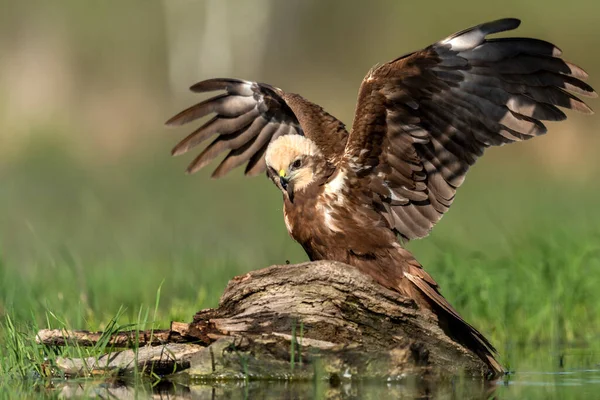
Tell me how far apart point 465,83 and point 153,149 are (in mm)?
13235

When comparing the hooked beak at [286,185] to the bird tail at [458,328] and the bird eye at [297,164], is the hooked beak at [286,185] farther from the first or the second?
the bird tail at [458,328]

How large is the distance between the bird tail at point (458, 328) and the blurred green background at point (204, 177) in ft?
1.76

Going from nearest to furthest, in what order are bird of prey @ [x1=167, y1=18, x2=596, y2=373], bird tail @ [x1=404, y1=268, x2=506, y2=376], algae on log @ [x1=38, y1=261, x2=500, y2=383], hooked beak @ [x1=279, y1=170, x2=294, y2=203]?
algae on log @ [x1=38, y1=261, x2=500, y2=383] → bird tail @ [x1=404, y1=268, x2=506, y2=376] → bird of prey @ [x1=167, y1=18, x2=596, y2=373] → hooked beak @ [x1=279, y1=170, x2=294, y2=203]

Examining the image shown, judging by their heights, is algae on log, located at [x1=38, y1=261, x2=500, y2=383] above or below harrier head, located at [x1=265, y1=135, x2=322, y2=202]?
below

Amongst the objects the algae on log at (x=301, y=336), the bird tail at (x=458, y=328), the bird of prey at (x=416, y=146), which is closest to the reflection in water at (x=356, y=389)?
the algae on log at (x=301, y=336)

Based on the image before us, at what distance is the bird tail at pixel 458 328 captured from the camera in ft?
25.2

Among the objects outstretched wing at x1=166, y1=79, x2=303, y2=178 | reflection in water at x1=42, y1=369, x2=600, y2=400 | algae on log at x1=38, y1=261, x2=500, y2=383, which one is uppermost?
outstretched wing at x1=166, y1=79, x2=303, y2=178

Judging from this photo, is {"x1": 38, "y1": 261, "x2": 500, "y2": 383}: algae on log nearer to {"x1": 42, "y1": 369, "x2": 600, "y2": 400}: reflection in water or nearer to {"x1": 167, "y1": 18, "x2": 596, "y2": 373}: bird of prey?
{"x1": 42, "y1": 369, "x2": 600, "y2": 400}: reflection in water

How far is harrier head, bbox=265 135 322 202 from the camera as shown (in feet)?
27.6

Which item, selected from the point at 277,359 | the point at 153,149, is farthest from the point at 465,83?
the point at 153,149

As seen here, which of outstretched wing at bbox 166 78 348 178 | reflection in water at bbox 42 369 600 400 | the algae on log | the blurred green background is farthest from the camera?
outstretched wing at bbox 166 78 348 178

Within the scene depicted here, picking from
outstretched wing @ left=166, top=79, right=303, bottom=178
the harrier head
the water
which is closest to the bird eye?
the harrier head

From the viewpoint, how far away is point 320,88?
23.8m

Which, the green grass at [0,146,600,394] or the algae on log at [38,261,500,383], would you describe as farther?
the green grass at [0,146,600,394]
